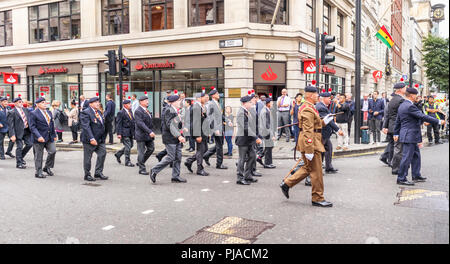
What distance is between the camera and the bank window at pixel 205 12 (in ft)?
60.0

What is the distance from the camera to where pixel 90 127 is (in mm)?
8859

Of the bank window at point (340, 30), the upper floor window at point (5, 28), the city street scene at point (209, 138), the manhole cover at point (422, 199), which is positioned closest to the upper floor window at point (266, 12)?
the city street scene at point (209, 138)

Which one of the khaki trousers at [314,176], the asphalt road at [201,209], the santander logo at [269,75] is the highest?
the santander logo at [269,75]

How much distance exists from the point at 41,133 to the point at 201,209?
17.4ft

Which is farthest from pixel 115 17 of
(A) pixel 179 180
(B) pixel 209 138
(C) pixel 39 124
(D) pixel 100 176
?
(A) pixel 179 180

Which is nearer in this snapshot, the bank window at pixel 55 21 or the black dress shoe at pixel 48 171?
the black dress shoe at pixel 48 171

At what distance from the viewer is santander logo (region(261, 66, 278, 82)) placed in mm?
17953

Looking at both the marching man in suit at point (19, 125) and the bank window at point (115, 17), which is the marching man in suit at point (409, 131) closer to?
the marching man in suit at point (19, 125)

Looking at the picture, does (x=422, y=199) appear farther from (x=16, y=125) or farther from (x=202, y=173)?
(x=16, y=125)

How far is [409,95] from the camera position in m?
7.93

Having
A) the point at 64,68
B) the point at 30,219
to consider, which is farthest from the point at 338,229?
the point at 64,68

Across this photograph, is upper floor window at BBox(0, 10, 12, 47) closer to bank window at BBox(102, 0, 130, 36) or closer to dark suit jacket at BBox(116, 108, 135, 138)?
bank window at BBox(102, 0, 130, 36)

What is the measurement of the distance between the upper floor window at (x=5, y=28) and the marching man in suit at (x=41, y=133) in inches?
764
